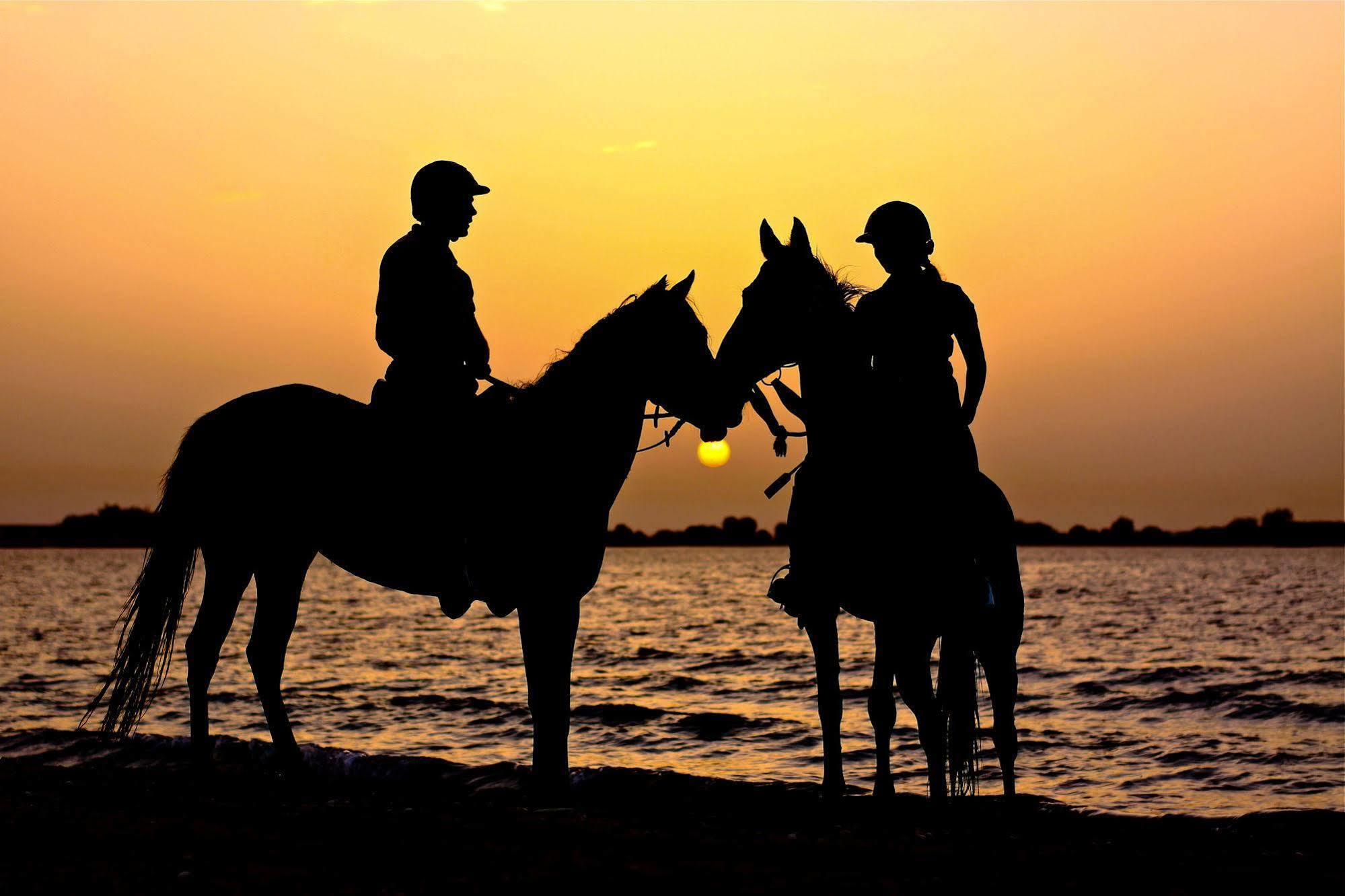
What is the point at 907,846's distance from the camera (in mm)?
6766

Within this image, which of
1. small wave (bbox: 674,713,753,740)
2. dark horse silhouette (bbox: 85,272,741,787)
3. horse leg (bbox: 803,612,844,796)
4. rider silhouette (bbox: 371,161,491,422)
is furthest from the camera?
small wave (bbox: 674,713,753,740)

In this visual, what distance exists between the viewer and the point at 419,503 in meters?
8.37

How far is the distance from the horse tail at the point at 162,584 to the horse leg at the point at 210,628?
23 centimetres

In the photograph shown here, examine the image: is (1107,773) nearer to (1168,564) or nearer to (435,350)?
(435,350)

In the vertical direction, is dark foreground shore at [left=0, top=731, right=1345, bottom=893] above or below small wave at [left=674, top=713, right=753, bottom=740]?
above

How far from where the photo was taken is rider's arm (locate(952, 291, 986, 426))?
26.7 feet

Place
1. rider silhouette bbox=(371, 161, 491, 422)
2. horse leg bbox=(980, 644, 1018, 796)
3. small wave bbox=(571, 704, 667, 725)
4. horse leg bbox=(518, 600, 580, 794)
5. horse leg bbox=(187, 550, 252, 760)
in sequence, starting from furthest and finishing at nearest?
small wave bbox=(571, 704, 667, 725) < horse leg bbox=(980, 644, 1018, 796) < horse leg bbox=(187, 550, 252, 760) < rider silhouette bbox=(371, 161, 491, 422) < horse leg bbox=(518, 600, 580, 794)

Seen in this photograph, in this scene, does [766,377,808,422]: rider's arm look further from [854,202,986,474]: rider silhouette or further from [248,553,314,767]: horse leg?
[248,553,314,767]: horse leg

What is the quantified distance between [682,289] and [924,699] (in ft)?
9.84

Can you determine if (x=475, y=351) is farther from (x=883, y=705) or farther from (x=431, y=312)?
(x=883, y=705)

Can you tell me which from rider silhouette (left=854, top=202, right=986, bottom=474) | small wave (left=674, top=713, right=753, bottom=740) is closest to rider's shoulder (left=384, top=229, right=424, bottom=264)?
rider silhouette (left=854, top=202, right=986, bottom=474)

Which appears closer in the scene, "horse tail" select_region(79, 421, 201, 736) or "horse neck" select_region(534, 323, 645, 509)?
"horse neck" select_region(534, 323, 645, 509)

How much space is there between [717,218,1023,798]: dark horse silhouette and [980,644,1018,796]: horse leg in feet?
1.74

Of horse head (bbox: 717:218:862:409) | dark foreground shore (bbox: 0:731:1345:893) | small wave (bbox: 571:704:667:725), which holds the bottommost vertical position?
small wave (bbox: 571:704:667:725)
